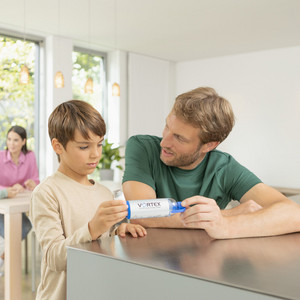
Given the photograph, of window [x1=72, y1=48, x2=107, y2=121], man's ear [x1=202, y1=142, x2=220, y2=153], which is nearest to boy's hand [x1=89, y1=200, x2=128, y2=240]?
man's ear [x1=202, y1=142, x2=220, y2=153]

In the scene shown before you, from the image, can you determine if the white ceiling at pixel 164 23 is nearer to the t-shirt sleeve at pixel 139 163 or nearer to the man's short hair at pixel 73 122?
the t-shirt sleeve at pixel 139 163

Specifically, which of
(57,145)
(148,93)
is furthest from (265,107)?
(57,145)

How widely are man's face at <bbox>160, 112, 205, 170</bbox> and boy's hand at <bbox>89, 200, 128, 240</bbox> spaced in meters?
0.57

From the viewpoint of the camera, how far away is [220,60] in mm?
7938

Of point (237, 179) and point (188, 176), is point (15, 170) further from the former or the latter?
point (237, 179)

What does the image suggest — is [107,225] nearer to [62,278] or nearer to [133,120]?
[62,278]

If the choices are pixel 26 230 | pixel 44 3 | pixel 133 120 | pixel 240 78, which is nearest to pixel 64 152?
pixel 26 230

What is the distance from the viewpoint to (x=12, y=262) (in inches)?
109

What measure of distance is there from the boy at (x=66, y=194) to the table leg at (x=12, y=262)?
1484mm

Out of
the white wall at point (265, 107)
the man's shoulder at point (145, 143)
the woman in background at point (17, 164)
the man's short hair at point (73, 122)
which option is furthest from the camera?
the white wall at point (265, 107)

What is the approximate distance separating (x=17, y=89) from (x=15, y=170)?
244 cm

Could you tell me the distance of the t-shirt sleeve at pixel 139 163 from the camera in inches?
63.7

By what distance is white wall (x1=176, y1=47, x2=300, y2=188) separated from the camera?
23.4 feet

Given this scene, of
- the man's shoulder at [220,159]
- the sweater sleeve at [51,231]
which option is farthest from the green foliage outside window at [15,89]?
the sweater sleeve at [51,231]
